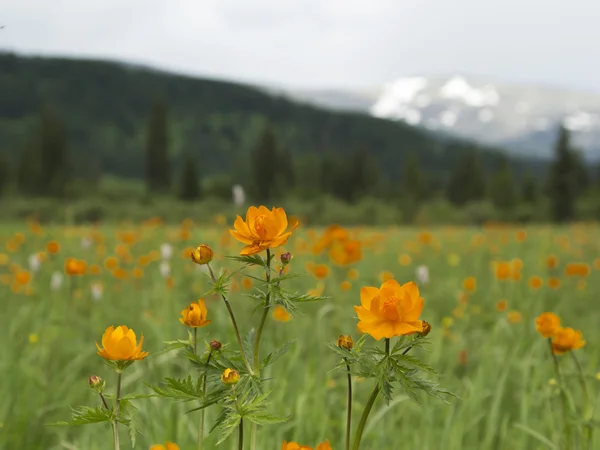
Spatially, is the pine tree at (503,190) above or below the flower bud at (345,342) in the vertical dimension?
above

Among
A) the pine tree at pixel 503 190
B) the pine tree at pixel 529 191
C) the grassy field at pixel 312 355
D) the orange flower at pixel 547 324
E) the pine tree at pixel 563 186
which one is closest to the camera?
the orange flower at pixel 547 324

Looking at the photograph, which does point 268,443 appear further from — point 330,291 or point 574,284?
point 574,284

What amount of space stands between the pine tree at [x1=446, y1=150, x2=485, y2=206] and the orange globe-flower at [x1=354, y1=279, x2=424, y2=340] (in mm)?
61492

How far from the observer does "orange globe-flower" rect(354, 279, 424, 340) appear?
27.8 inches

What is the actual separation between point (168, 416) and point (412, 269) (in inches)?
139

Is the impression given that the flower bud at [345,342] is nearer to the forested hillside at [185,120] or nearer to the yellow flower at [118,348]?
the yellow flower at [118,348]

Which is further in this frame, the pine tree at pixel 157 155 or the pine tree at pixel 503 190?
the pine tree at pixel 157 155

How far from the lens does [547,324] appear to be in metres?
1.24

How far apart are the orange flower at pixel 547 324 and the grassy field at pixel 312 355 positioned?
17 centimetres

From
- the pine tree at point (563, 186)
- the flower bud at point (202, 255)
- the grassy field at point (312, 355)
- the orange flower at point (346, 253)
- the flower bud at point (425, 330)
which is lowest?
the grassy field at point (312, 355)

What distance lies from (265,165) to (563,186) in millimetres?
27738

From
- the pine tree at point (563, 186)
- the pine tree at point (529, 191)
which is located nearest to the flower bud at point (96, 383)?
the pine tree at point (563, 186)

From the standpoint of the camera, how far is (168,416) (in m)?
1.58

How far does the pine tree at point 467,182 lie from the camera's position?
59.8m
